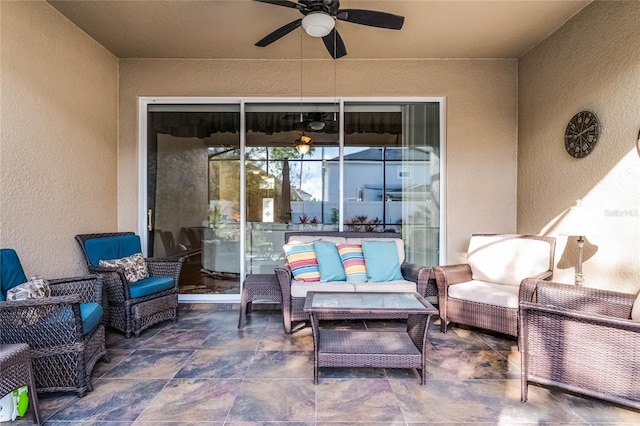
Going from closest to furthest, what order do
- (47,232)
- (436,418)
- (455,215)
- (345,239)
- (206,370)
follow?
(436,418) → (206,370) → (47,232) → (345,239) → (455,215)

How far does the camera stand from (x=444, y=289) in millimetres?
3211

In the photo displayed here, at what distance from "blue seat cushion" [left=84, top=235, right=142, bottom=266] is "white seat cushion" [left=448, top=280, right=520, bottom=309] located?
342 cm

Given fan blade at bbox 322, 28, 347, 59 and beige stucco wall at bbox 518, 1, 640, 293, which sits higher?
fan blade at bbox 322, 28, 347, 59

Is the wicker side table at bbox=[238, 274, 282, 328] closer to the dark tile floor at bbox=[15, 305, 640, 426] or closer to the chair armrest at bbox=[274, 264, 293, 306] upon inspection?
the chair armrest at bbox=[274, 264, 293, 306]

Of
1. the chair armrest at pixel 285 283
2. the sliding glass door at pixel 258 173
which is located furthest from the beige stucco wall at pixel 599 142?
the chair armrest at pixel 285 283

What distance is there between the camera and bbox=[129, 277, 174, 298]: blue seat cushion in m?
3.10

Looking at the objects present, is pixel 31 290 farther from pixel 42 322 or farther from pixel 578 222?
pixel 578 222

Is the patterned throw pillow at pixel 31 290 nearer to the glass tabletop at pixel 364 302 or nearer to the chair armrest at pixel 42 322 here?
the chair armrest at pixel 42 322

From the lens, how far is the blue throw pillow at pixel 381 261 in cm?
331

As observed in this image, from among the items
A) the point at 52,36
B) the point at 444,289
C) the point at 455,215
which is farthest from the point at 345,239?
the point at 52,36

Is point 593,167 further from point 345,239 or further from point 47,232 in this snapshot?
point 47,232

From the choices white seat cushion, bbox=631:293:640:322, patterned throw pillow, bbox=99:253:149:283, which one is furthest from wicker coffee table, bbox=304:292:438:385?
patterned throw pillow, bbox=99:253:149:283

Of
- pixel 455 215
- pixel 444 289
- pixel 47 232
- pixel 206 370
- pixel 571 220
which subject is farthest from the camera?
pixel 455 215

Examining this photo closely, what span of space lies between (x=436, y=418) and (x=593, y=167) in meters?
2.56
